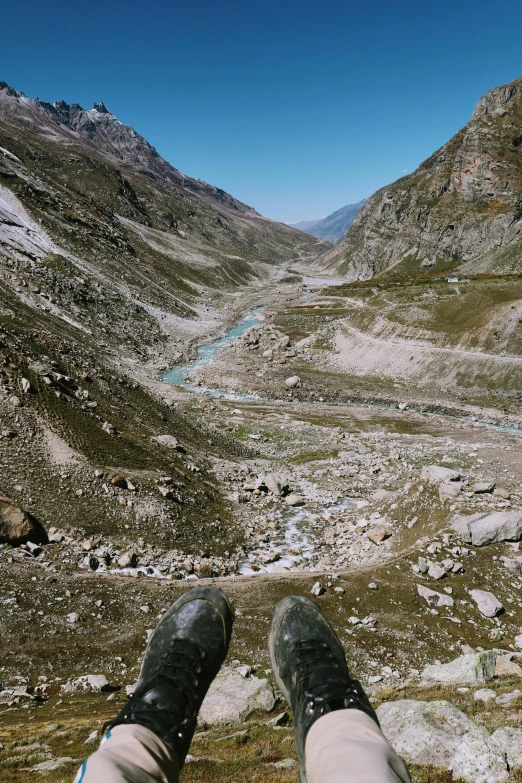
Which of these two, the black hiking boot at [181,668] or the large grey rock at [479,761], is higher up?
the black hiking boot at [181,668]

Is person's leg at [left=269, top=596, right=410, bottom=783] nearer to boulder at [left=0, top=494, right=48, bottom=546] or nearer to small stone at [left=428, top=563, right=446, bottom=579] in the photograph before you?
small stone at [left=428, top=563, right=446, bottom=579]

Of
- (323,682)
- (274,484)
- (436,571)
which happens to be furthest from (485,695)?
(274,484)

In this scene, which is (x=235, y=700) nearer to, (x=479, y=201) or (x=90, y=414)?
(x=90, y=414)

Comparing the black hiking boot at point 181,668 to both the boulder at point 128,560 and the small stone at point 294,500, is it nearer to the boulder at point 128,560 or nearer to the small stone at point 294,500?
the boulder at point 128,560

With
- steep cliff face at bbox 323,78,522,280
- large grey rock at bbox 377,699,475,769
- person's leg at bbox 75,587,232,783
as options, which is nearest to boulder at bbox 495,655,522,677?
large grey rock at bbox 377,699,475,769

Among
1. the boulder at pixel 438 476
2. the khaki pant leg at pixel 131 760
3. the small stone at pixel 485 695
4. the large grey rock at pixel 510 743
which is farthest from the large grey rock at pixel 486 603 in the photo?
the khaki pant leg at pixel 131 760
